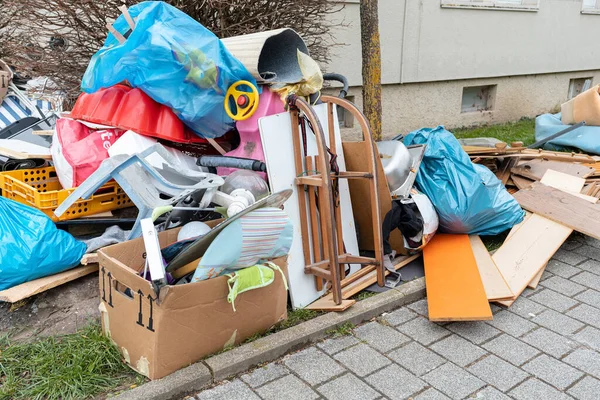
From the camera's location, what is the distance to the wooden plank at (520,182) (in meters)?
4.64

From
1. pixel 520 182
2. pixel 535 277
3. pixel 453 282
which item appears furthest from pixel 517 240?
pixel 520 182

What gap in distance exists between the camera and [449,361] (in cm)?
259

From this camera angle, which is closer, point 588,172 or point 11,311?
point 11,311

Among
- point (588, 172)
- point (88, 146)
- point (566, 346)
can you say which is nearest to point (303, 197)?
point (88, 146)

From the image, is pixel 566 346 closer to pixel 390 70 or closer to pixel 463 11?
pixel 390 70

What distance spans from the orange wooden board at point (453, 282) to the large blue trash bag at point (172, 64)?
169 cm

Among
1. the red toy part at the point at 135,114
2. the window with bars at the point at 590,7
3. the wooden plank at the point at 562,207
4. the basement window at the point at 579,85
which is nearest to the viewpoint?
the red toy part at the point at 135,114

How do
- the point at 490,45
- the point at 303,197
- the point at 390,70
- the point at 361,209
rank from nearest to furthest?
1. the point at 303,197
2. the point at 361,209
3. the point at 390,70
4. the point at 490,45

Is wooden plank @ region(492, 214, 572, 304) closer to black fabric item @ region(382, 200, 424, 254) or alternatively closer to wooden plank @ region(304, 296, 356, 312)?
black fabric item @ region(382, 200, 424, 254)

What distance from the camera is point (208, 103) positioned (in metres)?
3.22

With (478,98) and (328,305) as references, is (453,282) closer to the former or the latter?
(328,305)

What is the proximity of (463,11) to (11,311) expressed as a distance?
24.7 feet

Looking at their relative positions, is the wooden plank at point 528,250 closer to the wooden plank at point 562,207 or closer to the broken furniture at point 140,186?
the wooden plank at point 562,207

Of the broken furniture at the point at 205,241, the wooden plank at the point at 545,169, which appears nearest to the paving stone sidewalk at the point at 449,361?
the broken furniture at the point at 205,241
